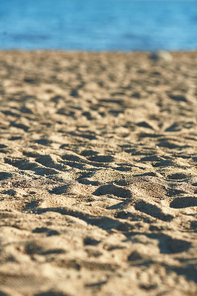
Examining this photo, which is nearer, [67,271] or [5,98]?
[67,271]

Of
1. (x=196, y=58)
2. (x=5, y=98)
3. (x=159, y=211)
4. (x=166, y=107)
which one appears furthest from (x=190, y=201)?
(x=196, y=58)

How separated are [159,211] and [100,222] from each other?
457mm

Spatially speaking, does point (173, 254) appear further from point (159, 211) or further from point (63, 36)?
point (63, 36)

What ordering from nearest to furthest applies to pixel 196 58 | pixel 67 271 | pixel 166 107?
1. pixel 67 271
2. pixel 166 107
3. pixel 196 58

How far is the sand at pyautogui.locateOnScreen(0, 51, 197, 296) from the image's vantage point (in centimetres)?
164

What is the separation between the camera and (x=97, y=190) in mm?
2719

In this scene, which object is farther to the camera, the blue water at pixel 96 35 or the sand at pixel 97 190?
the blue water at pixel 96 35

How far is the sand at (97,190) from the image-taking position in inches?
64.7

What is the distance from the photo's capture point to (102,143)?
3803 millimetres

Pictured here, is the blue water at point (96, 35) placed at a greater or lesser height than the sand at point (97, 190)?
greater

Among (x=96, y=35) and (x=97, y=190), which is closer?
(x=97, y=190)

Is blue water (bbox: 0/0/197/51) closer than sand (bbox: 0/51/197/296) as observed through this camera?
No

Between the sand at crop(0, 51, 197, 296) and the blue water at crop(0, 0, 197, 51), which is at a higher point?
the blue water at crop(0, 0, 197, 51)

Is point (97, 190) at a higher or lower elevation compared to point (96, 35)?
lower
